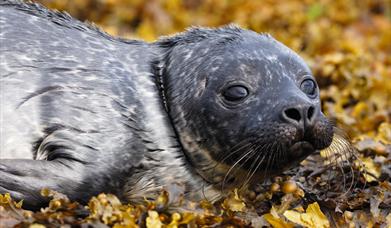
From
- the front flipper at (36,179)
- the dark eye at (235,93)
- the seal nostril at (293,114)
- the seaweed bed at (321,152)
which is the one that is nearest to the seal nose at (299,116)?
the seal nostril at (293,114)

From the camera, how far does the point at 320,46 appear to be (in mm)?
8953

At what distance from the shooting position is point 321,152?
5402 millimetres

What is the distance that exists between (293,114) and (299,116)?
3cm

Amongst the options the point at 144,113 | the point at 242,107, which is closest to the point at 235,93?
the point at 242,107

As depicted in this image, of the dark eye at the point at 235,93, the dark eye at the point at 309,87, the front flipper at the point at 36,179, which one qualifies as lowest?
the front flipper at the point at 36,179

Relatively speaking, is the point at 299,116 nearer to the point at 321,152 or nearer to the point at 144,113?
the point at 144,113

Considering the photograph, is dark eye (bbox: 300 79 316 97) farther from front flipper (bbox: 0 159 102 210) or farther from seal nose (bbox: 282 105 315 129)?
front flipper (bbox: 0 159 102 210)

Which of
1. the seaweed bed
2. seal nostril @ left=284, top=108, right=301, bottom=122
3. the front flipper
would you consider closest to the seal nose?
seal nostril @ left=284, top=108, right=301, bottom=122

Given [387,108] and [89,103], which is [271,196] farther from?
[387,108]

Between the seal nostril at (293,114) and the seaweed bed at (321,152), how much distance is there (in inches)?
18.0

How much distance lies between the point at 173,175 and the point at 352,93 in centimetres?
300

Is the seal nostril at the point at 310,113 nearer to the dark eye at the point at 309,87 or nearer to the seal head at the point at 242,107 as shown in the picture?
the seal head at the point at 242,107

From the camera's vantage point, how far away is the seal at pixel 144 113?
412 centimetres

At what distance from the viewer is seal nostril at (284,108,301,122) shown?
4.12 meters
